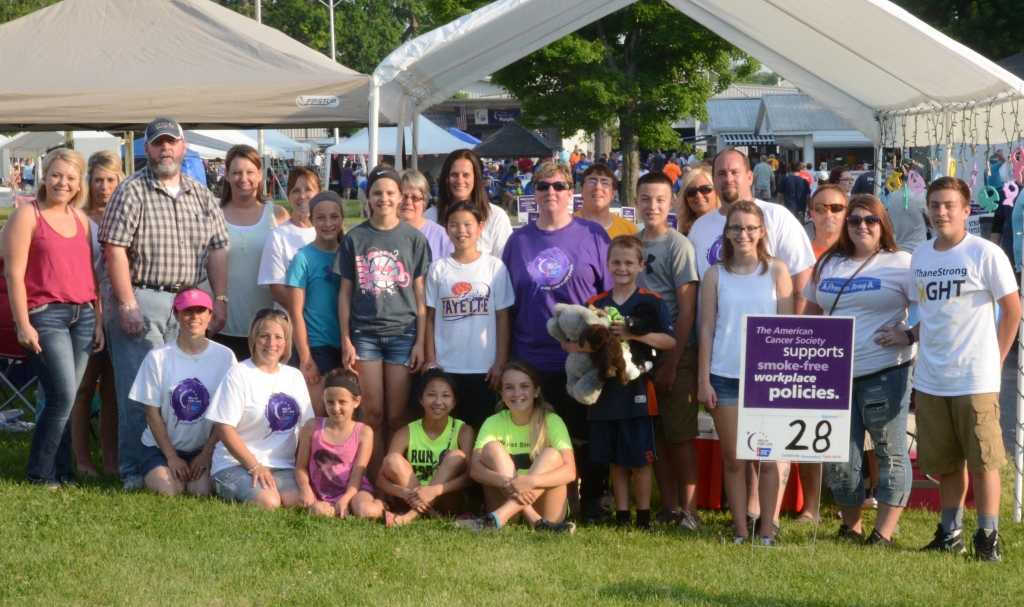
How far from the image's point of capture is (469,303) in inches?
224

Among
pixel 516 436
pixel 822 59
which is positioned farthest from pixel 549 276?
pixel 822 59

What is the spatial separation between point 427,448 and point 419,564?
103cm

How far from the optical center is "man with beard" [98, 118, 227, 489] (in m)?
5.72

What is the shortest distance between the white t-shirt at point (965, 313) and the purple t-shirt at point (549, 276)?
5.64 ft

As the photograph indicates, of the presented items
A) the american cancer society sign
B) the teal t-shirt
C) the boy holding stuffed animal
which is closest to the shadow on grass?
the american cancer society sign

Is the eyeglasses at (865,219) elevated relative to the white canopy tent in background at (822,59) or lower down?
lower down

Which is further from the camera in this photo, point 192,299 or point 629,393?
point 192,299

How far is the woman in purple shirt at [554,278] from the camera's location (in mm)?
5598

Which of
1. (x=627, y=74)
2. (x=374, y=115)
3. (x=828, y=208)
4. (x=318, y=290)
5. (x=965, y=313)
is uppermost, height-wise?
(x=627, y=74)

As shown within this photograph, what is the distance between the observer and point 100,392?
21.6 feet

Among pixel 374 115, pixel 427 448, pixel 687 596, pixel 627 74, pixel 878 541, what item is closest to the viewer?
pixel 687 596

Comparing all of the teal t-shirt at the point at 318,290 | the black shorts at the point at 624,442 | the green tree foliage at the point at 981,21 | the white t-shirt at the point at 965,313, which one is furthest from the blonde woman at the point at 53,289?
the green tree foliage at the point at 981,21

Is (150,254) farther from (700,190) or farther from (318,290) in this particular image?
(700,190)

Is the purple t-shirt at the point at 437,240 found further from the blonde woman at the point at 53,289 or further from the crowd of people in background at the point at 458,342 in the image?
the blonde woman at the point at 53,289
